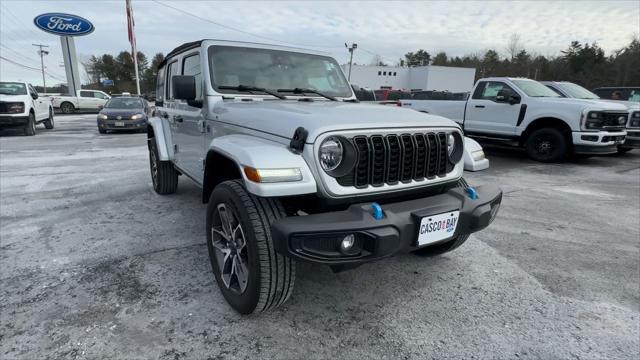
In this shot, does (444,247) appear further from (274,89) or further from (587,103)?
(587,103)

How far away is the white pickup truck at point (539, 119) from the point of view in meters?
7.62

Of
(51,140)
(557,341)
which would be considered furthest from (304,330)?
(51,140)

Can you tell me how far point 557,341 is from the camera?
7.56ft

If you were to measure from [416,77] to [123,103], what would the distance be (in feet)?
166

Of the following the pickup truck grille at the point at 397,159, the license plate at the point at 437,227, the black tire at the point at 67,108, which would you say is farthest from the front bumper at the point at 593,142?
the black tire at the point at 67,108

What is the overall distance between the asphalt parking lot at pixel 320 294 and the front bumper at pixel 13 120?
9.61 metres

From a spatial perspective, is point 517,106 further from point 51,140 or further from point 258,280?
point 51,140

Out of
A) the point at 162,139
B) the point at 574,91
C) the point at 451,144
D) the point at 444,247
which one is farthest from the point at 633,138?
the point at 162,139

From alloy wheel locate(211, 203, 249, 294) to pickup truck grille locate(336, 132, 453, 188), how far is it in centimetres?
78

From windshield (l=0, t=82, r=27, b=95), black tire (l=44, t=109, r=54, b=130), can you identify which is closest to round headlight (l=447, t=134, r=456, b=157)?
windshield (l=0, t=82, r=27, b=95)

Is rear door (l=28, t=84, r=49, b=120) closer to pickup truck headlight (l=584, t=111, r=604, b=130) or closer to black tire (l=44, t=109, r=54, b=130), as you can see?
black tire (l=44, t=109, r=54, b=130)

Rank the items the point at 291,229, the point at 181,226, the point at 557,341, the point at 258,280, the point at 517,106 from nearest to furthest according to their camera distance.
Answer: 1. the point at 291,229
2. the point at 258,280
3. the point at 557,341
4. the point at 181,226
5. the point at 517,106

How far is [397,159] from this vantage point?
234 centimetres

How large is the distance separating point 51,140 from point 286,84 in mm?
11396
